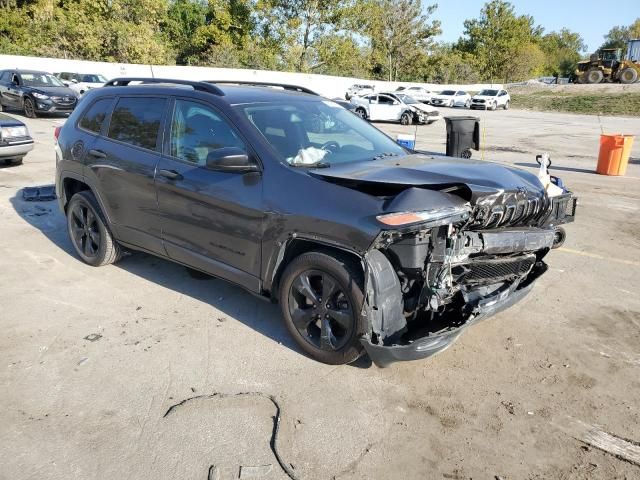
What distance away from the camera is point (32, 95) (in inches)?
734

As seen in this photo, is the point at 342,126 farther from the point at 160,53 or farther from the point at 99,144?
the point at 160,53

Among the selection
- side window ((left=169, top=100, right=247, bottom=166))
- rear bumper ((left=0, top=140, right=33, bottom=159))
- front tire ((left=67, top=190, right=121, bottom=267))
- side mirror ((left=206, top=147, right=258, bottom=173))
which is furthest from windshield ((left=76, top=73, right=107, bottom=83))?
side mirror ((left=206, top=147, right=258, bottom=173))

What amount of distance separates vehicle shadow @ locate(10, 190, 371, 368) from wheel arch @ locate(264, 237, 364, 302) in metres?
0.30

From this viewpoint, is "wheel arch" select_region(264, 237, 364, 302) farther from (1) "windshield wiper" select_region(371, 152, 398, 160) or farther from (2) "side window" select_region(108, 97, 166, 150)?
(2) "side window" select_region(108, 97, 166, 150)

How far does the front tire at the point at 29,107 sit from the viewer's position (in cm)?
1878

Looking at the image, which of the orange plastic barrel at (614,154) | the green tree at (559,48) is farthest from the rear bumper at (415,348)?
the green tree at (559,48)

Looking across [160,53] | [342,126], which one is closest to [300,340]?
[342,126]

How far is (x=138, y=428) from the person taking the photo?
298cm

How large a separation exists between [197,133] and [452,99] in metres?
40.8

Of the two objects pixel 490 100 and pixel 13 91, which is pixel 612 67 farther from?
pixel 13 91

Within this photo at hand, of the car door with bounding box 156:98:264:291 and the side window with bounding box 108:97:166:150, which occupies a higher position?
the side window with bounding box 108:97:166:150

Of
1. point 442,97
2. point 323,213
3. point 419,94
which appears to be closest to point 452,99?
point 442,97

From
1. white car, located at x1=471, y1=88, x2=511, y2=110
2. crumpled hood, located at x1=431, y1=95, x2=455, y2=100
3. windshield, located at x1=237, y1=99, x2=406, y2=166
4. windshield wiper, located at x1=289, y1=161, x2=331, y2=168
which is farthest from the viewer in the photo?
crumpled hood, located at x1=431, y1=95, x2=455, y2=100

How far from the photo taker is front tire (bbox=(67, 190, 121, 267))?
518 centimetres
